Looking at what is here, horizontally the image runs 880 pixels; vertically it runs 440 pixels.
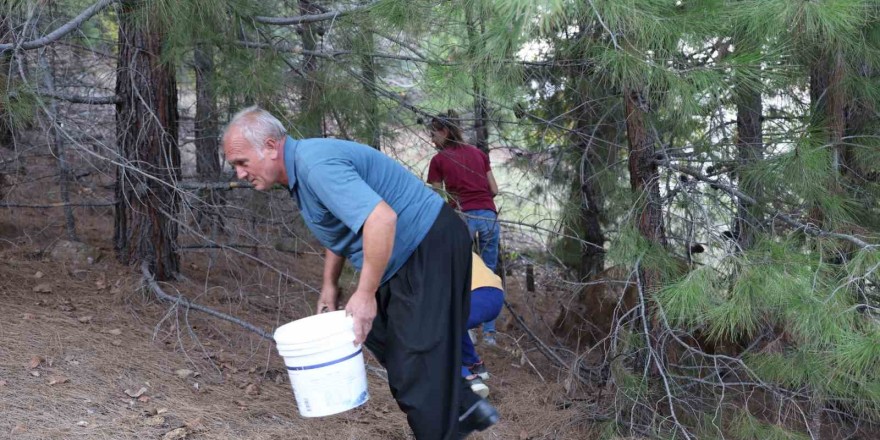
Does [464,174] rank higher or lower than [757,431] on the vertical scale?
higher

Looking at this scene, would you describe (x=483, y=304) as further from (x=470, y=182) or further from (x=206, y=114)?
(x=206, y=114)

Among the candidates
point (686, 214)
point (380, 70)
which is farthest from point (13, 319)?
point (686, 214)

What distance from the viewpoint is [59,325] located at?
470 centimetres

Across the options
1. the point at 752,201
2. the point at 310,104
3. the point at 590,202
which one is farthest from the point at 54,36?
the point at 590,202

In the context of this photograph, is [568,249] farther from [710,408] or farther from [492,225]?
[710,408]

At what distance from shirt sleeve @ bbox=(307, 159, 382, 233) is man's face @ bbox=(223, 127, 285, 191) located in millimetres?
233

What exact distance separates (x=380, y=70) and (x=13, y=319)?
270 cm

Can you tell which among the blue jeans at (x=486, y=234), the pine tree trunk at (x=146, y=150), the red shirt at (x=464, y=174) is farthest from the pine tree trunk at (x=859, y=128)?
the pine tree trunk at (x=146, y=150)

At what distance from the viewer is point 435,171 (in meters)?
5.98

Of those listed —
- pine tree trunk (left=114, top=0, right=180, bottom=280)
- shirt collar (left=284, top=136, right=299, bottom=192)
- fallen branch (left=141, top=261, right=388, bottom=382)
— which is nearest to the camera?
shirt collar (left=284, top=136, right=299, bottom=192)

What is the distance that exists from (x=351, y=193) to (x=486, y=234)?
3242 millimetres

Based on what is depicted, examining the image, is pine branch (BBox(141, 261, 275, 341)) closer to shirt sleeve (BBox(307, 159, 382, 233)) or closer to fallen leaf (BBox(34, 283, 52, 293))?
fallen leaf (BBox(34, 283, 52, 293))

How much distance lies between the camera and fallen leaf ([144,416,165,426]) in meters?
3.82

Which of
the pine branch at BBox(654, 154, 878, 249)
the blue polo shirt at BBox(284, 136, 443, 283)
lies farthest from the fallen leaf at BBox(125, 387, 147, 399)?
the pine branch at BBox(654, 154, 878, 249)
